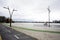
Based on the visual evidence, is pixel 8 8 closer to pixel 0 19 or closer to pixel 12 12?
pixel 12 12

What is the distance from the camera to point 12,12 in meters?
43.9

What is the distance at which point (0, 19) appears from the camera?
17338 cm

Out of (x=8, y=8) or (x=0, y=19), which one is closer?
(x=8, y=8)

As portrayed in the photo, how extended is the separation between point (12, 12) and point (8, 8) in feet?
6.45

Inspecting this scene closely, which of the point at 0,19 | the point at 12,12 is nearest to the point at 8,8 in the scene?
the point at 12,12

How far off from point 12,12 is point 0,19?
13417 cm

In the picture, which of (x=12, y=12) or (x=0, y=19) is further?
(x=0, y=19)

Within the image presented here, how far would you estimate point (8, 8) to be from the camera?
4353 centimetres

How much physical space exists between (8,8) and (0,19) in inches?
5283
